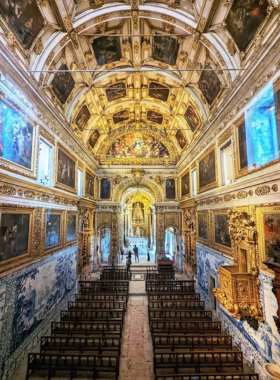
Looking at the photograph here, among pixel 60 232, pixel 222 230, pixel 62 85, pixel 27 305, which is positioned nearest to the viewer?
pixel 27 305

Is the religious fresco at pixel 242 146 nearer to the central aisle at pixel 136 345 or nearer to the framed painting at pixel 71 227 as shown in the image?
the central aisle at pixel 136 345

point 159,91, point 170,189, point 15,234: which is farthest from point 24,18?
point 170,189

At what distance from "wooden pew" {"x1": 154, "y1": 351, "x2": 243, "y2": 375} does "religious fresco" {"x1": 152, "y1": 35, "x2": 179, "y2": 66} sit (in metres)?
12.5

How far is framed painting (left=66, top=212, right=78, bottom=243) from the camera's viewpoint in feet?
38.0

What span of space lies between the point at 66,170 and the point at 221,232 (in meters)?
8.87

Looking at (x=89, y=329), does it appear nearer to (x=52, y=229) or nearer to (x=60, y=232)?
(x=52, y=229)

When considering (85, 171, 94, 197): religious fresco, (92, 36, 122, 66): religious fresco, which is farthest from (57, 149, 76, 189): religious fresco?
(92, 36, 122, 66): religious fresco

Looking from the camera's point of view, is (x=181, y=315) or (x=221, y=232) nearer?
(x=181, y=315)

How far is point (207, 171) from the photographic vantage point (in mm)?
11398

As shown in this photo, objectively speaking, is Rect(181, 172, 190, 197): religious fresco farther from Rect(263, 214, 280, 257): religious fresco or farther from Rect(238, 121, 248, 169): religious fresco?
Rect(263, 214, 280, 257): religious fresco

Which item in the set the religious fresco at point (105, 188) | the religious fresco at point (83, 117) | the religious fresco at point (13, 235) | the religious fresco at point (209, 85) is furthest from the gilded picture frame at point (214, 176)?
the religious fresco at point (105, 188)

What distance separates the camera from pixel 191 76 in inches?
428

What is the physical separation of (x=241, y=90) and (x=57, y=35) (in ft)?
25.0

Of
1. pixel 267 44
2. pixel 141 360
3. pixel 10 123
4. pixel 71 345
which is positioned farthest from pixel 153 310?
pixel 267 44
